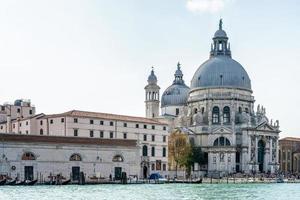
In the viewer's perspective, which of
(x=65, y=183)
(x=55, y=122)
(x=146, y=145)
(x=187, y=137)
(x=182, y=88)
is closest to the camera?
(x=65, y=183)

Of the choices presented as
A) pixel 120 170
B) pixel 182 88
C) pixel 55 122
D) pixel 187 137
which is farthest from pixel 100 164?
pixel 182 88

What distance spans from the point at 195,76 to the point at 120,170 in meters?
37.3

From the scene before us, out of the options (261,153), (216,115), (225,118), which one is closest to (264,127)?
(261,153)

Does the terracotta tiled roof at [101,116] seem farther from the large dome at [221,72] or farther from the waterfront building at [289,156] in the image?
the waterfront building at [289,156]

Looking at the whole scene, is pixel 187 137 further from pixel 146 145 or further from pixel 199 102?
pixel 146 145

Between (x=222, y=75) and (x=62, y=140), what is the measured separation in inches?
1586

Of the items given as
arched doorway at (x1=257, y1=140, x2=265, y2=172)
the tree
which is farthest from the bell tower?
arched doorway at (x1=257, y1=140, x2=265, y2=172)

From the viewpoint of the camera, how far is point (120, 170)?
213ft

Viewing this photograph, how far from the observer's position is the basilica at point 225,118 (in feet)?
301

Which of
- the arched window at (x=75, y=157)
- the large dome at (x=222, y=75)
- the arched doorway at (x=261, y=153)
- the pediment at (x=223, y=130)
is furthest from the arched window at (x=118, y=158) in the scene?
the large dome at (x=222, y=75)

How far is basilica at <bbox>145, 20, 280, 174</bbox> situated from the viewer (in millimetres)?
91688

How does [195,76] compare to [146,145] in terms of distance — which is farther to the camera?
[195,76]

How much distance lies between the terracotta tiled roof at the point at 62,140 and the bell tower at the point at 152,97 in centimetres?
3552

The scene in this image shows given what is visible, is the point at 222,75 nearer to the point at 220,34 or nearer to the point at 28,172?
the point at 220,34
